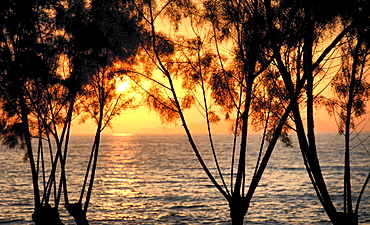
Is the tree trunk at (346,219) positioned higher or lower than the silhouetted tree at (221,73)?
lower

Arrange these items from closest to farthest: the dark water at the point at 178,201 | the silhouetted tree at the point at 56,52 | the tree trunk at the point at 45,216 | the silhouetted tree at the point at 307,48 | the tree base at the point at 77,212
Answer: the silhouetted tree at the point at 307,48
the silhouetted tree at the point at 56,52
the tree trunk at the point at 45,216
the tree base at the point at 77,212
the dark water at the point at 178,201

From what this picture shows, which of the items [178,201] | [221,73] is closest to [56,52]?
[221,73]

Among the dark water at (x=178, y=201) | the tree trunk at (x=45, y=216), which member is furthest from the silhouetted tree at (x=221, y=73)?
the dark water at (x=178, y=201)

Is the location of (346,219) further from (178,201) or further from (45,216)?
(178,201)

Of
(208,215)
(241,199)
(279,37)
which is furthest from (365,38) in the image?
(208,215)

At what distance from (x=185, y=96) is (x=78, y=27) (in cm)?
530

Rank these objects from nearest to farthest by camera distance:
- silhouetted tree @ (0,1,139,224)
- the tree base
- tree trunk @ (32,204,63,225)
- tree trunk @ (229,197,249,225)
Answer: tree trunk @ (229,197,249,225)
silhouetted tree @ (0,1,139,224)
tree trunk @ (32,204,63,225)
the tree base

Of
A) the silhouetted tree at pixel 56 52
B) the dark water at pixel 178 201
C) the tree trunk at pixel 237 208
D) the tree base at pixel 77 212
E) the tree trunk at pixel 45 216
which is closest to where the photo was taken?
the tree trunk at pixel 237 208

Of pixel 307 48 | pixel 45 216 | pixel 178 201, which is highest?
pixel 307 48

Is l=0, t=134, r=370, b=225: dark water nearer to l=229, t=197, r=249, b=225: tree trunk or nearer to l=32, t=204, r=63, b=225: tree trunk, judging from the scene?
l=32, t=204, r=63, b=225: tree trunk

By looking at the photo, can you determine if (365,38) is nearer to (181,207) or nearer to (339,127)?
(339,127)

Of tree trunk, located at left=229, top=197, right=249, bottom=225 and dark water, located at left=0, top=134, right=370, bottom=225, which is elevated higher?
tree trunk, located at left=229, top=197, right=249, bottom=225

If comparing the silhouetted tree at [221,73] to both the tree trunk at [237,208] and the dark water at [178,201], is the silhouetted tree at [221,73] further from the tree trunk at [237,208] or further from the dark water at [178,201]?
the dark water at [178,201]

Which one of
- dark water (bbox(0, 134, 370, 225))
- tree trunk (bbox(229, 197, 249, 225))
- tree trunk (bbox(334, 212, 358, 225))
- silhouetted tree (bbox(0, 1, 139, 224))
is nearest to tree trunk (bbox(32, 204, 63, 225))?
silhouetted tree (bbox(0, 1, 139, 224))
